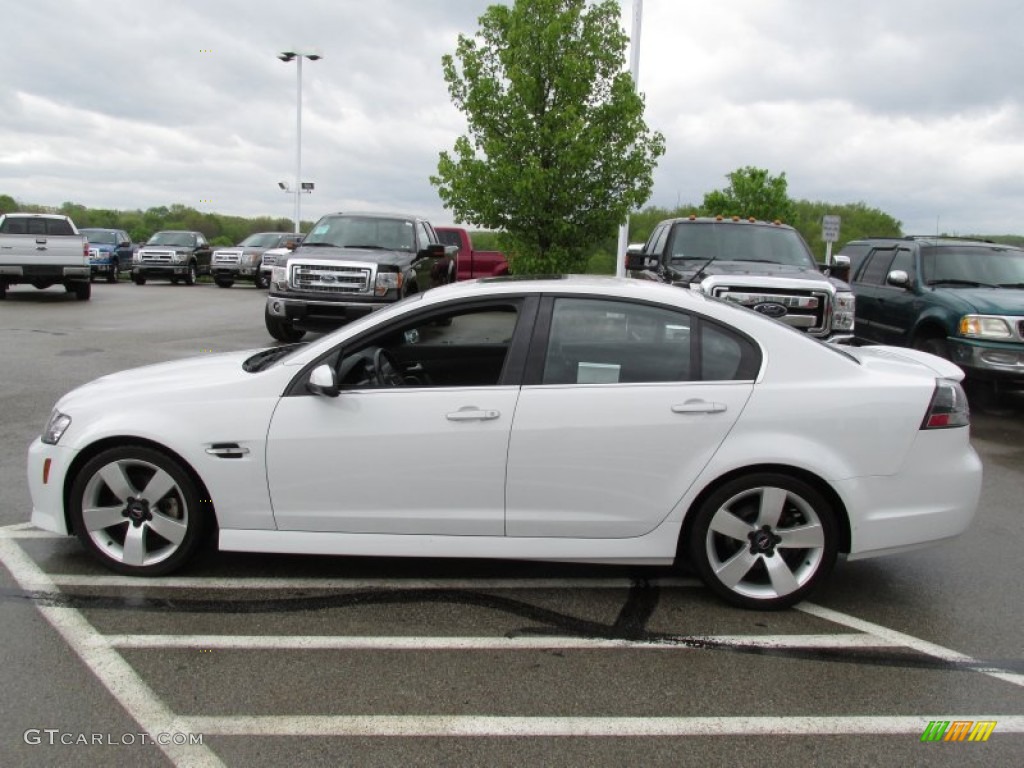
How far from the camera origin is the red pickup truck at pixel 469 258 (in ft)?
68.4

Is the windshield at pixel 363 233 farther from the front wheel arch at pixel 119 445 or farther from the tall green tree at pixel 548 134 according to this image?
the front wheel arch at pixel 119 445

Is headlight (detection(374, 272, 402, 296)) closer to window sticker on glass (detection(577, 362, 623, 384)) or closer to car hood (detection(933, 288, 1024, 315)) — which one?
car hood (detection(933, 288, 1024, 315))

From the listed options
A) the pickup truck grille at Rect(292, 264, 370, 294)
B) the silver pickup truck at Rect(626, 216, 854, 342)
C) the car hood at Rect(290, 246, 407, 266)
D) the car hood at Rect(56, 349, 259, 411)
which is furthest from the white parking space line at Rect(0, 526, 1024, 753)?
the car hood at Rect(290, 246, 407, 266)

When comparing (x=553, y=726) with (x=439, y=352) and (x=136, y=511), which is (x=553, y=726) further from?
(x=439, y=352)

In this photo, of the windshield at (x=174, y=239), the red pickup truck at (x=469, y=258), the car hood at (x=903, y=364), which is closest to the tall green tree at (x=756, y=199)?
the red pickup truck at (x=469, y=258)

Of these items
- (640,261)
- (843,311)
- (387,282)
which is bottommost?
(843,311)

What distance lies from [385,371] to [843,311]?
6.43 m

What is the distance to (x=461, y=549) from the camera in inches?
157

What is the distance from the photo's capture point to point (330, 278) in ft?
38.0

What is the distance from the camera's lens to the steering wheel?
171 inches

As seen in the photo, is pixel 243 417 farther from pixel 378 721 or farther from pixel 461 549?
pixel 378 721

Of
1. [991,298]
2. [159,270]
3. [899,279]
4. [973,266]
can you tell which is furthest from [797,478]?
[159,270]

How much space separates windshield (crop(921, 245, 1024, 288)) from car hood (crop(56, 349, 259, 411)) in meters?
8.76

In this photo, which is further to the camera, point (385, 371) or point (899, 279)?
point (899, 279)
